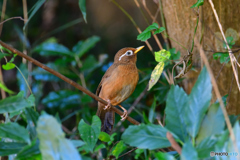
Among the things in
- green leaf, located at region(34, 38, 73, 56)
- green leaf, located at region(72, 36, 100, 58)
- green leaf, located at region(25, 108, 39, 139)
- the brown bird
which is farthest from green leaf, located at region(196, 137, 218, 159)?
green leaf, located at region(34, 38, 73, 56)

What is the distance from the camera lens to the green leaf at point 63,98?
204 inches

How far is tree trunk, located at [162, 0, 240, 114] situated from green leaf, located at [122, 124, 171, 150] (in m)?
1.63

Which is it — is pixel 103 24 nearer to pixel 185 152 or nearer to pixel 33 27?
pixel 33 27

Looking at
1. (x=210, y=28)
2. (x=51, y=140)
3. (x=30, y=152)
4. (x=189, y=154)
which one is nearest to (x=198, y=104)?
(x=189, y=154)

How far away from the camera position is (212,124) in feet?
5.78

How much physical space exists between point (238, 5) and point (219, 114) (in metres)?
2.01

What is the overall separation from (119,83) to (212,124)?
8.13 feet

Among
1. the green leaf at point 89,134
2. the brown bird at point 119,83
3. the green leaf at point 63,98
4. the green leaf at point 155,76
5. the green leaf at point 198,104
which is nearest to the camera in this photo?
the green leaf at point 198,104

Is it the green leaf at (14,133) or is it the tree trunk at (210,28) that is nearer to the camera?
the green leaf at (14,133)

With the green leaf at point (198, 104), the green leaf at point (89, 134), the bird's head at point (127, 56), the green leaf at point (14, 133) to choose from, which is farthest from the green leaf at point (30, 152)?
the bird's head at point (127, 56)

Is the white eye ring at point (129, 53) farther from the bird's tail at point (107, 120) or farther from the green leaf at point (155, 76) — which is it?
the green leaf at point (155, 76)

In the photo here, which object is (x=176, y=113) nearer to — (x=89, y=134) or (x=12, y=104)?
(x=89, y=134)

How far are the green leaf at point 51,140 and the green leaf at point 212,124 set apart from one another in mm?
751

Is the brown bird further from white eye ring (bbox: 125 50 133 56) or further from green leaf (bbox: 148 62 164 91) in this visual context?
green leaf (bbox: 148 62 164 91)
